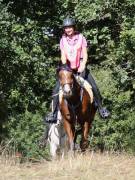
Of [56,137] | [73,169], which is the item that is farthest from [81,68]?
[73,169]

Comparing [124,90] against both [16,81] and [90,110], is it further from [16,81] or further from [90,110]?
[90,110]

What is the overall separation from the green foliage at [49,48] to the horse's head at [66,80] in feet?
11.0

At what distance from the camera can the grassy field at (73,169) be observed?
7.59 meters

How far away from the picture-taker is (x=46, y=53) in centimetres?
1919

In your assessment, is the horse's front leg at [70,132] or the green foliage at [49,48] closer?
the horse's front leg at [70,132]

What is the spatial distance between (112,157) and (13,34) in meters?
6.19

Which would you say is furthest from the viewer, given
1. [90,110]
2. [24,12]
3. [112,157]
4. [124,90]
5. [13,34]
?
[124,90]

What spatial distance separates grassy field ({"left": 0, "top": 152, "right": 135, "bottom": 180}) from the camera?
7594 mm

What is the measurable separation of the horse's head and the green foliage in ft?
11.0

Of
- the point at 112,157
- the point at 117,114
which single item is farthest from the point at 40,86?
the point at 112,157

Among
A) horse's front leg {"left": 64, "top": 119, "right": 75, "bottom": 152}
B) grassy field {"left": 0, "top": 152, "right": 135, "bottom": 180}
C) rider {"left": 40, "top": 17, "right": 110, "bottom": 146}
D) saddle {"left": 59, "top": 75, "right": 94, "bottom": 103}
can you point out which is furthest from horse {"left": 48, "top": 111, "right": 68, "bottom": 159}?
grassy field {"left": 0, "top": 152, "right": 135, "bottom": 180}

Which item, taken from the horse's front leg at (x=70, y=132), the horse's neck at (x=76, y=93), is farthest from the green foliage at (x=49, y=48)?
the horse's neck at (x=76, y=93)

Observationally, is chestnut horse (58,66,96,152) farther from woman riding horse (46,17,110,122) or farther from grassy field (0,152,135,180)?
grassy field (0,152,135,180)

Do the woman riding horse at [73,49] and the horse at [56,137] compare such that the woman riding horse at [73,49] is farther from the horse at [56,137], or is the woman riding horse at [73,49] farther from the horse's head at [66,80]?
the horse at [56,137]
